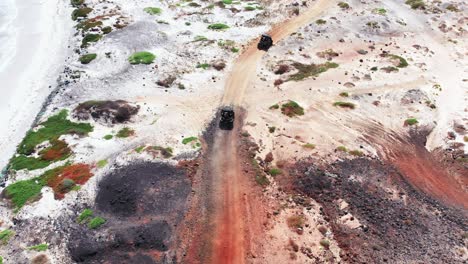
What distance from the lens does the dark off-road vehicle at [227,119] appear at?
55.4 m

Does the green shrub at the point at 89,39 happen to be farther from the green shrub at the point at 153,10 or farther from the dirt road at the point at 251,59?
the dirt road at the point at 251,59

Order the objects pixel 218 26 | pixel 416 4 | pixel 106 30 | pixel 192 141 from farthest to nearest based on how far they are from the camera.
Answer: pixel 416 4, pixel 106 30, pixel 218 26, pixel 192 141

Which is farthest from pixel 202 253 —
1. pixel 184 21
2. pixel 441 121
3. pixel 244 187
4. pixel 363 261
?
pixel 184 21

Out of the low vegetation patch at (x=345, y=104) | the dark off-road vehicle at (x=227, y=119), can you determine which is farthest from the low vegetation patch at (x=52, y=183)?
the low vegetation patch at (x=345, y=104)

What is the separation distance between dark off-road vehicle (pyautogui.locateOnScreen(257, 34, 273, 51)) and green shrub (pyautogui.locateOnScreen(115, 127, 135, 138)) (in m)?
27.1

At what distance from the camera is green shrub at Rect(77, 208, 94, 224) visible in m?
44.4

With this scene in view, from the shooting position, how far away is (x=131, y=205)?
149 feet

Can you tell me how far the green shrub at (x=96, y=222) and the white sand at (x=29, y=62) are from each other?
1870 cm

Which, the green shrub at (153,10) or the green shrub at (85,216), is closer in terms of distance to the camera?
the green shrub at (85,216)

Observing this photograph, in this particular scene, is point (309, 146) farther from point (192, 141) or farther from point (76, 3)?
point (76, 3)

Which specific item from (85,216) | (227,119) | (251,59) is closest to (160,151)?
(227,119)

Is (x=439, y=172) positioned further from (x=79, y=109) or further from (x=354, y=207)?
(x=79, y=109)

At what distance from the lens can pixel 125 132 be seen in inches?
2199

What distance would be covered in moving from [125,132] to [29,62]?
102 feet
